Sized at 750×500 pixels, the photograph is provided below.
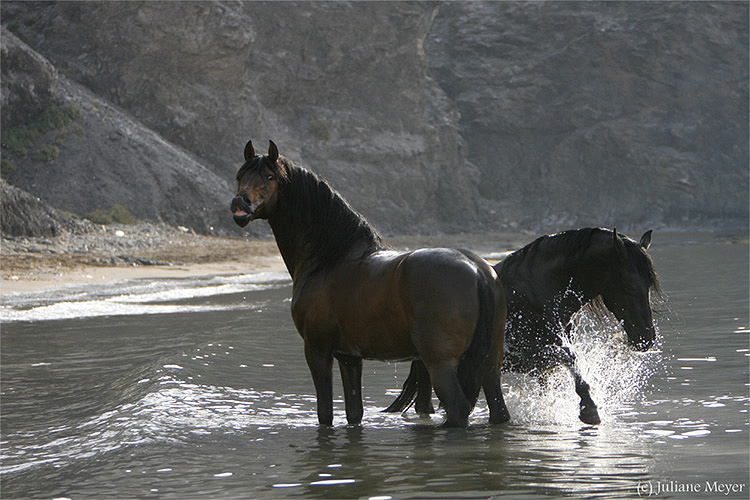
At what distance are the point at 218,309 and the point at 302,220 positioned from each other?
10.8 meters

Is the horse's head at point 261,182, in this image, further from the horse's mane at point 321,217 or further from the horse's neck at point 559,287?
the horse's neck at point 559,287

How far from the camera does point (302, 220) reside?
6.55 m

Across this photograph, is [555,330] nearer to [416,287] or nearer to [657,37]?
[416,287]

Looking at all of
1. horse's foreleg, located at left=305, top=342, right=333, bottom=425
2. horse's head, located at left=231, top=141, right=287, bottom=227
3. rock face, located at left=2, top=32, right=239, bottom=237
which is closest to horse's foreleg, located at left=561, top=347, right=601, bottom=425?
horse's foreleg, located at left=305, top=342, right=333, bottom=425

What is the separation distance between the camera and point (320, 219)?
652 centimetres

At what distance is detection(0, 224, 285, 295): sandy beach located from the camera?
22094 mm

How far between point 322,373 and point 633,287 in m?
2.30

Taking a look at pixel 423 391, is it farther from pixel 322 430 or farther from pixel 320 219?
pixel 320 219

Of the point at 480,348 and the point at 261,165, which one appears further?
the point at 261,165

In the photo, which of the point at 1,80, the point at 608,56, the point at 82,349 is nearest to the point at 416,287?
the point at 82,349

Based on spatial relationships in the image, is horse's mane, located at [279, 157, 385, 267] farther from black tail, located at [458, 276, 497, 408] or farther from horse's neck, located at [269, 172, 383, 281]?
black tail, located at [458, 276, 497, 408]

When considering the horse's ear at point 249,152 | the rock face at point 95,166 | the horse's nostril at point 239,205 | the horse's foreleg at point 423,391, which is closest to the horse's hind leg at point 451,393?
the horse's foreleg at point 423,391

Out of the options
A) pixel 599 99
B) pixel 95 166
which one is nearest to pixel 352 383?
pixel 95 166

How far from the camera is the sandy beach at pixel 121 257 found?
22094 millimetres
